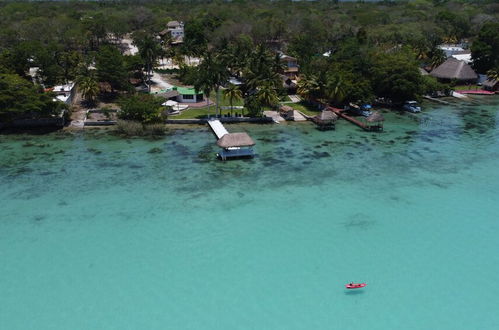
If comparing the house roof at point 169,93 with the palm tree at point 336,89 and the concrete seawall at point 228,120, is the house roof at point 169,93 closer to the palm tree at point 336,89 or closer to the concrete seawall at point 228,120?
the concrete seawall at point 228,120

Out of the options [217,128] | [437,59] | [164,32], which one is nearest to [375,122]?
[217,128]

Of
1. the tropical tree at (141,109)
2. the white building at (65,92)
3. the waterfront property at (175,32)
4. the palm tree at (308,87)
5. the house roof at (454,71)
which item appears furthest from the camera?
the waterfront property at (175,32)

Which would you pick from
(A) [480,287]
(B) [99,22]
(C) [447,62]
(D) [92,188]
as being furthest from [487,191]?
(B) [99,22]

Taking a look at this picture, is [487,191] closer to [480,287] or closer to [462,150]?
[462,150]

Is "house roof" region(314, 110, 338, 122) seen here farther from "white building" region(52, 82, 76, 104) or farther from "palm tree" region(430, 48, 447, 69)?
"palm tree" region(430, 48, 447, 69)

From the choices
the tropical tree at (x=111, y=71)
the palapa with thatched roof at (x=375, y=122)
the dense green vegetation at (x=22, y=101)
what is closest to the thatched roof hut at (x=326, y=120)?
the palapa with thatched roof at (x=375, y=122)

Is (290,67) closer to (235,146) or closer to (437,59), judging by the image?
(437,59)
